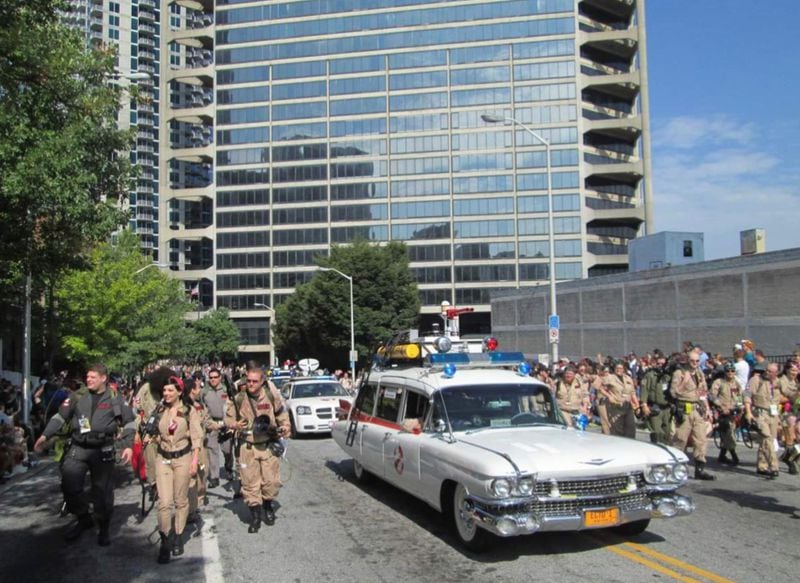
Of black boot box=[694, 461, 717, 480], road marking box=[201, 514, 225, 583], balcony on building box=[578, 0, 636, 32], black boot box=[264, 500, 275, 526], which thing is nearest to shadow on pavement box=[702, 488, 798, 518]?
black boot box=[694, 461, 717, 480]

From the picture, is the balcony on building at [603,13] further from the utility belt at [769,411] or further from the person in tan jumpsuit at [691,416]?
the person in tan jumpsuit at [691,416]

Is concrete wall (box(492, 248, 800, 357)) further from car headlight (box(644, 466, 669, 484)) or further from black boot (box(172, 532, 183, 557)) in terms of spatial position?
black boot (box(172, 532, 183, 557))

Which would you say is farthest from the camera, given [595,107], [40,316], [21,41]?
[595,107]

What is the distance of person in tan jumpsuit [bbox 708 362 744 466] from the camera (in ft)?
39.2

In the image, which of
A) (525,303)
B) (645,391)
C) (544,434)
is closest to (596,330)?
(525,303)

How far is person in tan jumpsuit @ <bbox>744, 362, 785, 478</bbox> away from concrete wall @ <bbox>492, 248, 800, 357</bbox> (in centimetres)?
1712

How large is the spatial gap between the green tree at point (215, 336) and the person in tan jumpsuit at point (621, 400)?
68.4 meters

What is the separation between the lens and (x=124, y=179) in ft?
44.0

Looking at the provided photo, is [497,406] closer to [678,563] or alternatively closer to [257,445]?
[678,563]

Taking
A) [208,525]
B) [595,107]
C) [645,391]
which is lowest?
[208,525]

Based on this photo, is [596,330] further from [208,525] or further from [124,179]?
[208,525]

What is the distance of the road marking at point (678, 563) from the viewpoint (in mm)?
5841

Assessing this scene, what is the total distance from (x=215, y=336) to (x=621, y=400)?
70721 millimetres

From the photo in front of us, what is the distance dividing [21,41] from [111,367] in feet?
86.6
